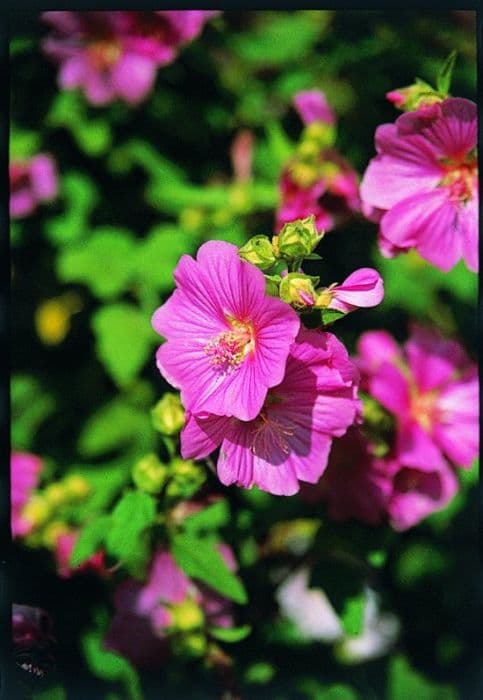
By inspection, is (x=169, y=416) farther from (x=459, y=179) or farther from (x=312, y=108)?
(x=312, y=108)

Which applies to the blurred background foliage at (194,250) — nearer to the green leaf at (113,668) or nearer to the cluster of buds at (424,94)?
the green leaf at (113,668)

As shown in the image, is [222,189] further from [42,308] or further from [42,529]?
[42,529]

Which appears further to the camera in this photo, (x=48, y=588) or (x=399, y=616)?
(x=399, y=616)

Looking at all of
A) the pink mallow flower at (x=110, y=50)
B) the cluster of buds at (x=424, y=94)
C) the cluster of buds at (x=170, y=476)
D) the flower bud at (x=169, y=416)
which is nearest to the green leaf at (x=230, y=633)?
the cluster of buds at (x=170, y=476)

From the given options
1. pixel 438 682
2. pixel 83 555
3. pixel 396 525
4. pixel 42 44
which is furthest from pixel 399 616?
pixel 42 44

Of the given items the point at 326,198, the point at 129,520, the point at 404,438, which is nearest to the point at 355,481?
the point at 404,438
